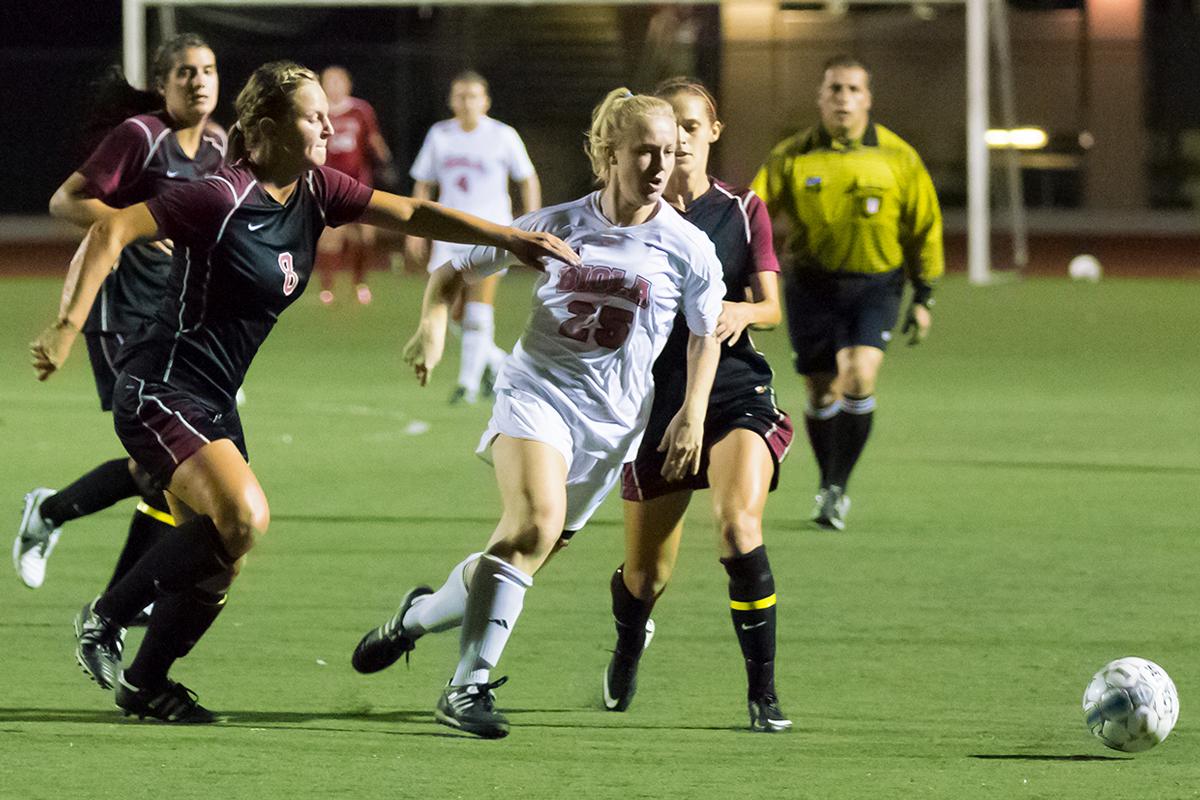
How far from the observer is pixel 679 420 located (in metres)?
5.12

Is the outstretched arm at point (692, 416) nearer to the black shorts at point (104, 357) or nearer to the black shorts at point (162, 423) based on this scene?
the black shorts at point (162, 423)

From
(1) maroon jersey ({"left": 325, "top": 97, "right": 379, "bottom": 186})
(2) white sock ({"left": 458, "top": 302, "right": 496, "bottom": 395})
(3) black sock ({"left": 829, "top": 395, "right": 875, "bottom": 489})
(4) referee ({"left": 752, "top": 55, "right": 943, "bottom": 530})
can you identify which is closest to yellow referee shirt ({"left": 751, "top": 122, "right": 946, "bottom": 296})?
(4) referee ({"left": 752, "top": 55, "right": 943, "bottom": 530})

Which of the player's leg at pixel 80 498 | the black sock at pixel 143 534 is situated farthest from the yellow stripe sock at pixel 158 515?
the player's leg at pixel 80 498

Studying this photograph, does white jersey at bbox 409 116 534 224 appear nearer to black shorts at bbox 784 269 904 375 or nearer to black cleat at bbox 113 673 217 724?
black shorts at bbox 784 269 904 375

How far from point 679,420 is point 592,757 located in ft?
2.78

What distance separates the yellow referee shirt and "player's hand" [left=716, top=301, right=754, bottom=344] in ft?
10.1

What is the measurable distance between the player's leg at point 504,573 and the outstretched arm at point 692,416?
11.2 inches

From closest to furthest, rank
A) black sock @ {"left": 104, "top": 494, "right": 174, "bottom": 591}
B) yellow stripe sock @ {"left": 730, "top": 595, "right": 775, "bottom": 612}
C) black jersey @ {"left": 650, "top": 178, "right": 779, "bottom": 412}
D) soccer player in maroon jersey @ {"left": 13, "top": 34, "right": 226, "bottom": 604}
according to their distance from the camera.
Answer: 1. yellow stripe sock @ {"left": 730, "top": 595, "right": 775, "bottom": 612}
2. black jersey @ {"left": 650, "top": 178, "right": 779, "bottom": 412}
3. black sock @ {"left": 104, "top": 494, "right": 174, "bottom": 591}
4. soccer player in maroon jersey @ {"left": 13, "top": 34, "right": 226, "bottom": 604}

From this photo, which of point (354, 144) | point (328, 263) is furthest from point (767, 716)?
point (328, 263)

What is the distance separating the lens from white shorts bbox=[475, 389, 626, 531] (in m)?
5.11

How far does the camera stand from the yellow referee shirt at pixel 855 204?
28.2ft

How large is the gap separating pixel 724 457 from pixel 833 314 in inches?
127

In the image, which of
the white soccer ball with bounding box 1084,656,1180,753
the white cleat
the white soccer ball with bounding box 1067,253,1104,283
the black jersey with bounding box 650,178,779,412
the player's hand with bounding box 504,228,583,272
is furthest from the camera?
the white soccer ball with bounding box 1067,253,1104,283

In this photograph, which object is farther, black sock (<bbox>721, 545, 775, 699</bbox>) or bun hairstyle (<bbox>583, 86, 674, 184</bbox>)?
black sock (<bbox>721, 545, 775, 699</bbox>)
